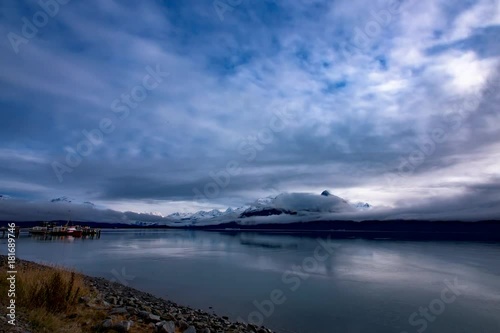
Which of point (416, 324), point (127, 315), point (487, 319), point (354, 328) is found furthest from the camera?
point (487, 319)

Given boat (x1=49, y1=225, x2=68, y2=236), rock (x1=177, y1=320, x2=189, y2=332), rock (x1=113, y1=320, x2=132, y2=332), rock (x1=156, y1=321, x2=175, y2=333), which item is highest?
rock (x1=113, y1=320, x2=132, y2=332)

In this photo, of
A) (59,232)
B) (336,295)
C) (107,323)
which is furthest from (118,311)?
(59,232)

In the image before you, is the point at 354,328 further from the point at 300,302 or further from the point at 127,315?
the point at 127,315

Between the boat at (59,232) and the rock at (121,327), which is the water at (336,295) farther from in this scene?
the boat at (59,232)

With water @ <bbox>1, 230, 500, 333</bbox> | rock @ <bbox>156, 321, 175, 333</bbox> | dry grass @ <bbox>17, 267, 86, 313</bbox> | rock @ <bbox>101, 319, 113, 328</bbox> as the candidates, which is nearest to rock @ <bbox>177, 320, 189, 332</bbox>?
rock @ <bbox>156, 321, 175, 333</bbox>

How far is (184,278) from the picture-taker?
3666 centimetres

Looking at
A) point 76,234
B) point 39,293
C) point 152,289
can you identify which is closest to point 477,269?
point 152,289

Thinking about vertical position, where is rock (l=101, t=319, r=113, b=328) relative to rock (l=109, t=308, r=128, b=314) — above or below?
above

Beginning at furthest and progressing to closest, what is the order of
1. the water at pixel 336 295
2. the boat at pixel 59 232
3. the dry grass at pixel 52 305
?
the boat at pixel 59 232, the water at pixel 336 295, the dry grass at pixel 52 305

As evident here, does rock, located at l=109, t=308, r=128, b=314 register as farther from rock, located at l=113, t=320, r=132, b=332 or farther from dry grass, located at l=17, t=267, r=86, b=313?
rock, located at l=113, t=320, r=132, b=332

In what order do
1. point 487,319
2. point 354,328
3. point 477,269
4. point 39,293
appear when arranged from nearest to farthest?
1. point 39,293
2. point 354,328
3. point 487,319
4. point 477,269

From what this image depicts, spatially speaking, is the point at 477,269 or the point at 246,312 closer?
the point at 246,312

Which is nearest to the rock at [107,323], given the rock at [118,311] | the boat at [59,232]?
the rock at [118,311]

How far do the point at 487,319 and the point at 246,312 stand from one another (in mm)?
16491
